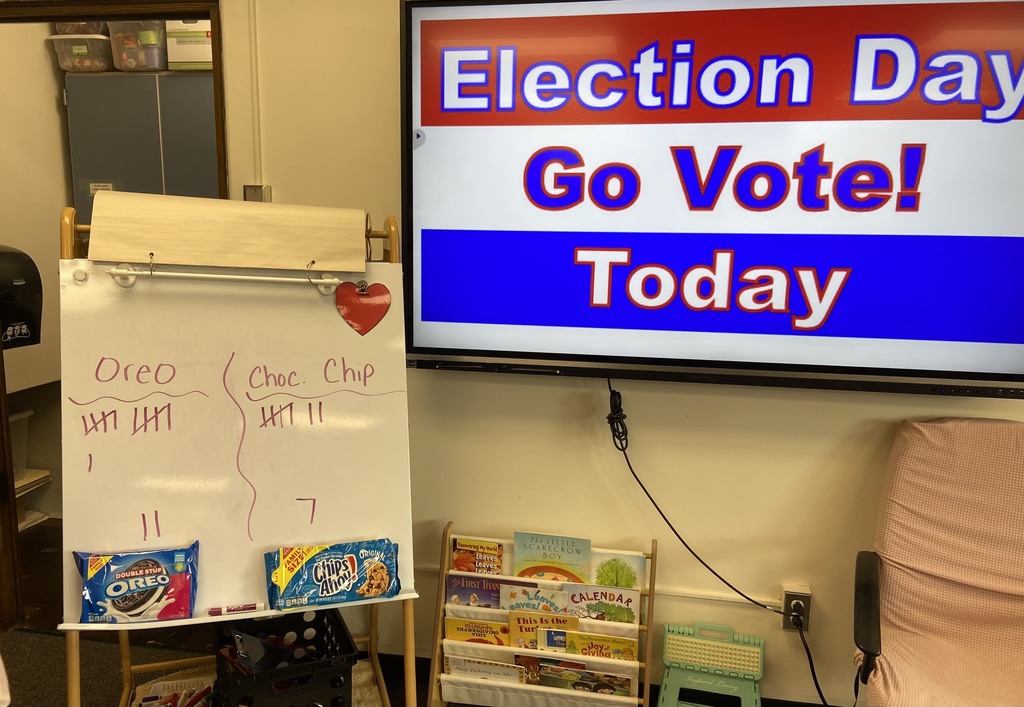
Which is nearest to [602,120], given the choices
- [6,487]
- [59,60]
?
[6,487]

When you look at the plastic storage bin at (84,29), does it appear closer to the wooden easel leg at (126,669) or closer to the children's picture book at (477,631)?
the wooden easel leg at (126,669)

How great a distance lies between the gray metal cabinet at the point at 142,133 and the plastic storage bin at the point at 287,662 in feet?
6.51

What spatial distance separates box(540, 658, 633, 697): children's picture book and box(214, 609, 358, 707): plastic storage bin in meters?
0.56

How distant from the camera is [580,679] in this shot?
1832mm

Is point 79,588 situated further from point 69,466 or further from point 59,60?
point 59,60

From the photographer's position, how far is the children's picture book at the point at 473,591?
6.21 feet

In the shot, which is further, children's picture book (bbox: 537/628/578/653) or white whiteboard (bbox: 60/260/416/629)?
children's picture book (bbox: 537/628/578/653)

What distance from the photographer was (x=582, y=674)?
6.00 feet

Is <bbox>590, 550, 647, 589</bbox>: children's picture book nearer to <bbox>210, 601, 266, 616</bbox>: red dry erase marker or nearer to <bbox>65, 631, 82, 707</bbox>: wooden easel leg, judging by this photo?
<bbox>210, 601, 266, 616</bbox>: red dry erase marker

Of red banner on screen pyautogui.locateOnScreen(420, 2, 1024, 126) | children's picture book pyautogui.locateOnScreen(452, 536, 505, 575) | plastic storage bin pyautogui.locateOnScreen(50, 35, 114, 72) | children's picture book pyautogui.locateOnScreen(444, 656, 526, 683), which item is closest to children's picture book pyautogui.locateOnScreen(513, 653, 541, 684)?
children's picture book pyautogui.locateOnScreen(444, 656, 526, 683)

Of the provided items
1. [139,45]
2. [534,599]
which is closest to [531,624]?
[534,599]

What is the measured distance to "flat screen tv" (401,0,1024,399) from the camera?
1.53 metres

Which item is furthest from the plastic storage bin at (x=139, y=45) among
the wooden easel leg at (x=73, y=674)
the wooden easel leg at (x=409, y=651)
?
the wooden easel leg at (x=409, y=651)

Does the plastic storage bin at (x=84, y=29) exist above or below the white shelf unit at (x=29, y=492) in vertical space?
above
